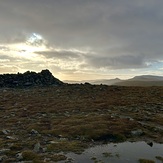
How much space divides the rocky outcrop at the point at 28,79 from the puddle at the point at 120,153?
81519mm

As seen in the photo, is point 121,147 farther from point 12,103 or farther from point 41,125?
point 12,103

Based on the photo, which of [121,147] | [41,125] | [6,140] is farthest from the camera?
[41,125]

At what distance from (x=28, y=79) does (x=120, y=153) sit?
290ft

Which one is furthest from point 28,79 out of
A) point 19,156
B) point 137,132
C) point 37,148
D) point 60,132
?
point 19,156

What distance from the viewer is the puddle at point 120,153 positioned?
2606cm

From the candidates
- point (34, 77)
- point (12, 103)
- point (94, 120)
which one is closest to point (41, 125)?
point (94, 120)

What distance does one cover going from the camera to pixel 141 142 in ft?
107

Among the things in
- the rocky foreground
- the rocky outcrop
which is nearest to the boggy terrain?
the rocky foreground

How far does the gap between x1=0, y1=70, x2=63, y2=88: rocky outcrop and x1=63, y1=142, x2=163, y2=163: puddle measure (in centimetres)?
8152

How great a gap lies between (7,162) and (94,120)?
2032 cm

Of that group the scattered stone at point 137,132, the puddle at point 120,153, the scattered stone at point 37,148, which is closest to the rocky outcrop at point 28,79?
the scattered stone at point 137,132

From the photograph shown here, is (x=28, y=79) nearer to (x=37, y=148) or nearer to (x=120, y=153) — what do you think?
(x=37, y=148)

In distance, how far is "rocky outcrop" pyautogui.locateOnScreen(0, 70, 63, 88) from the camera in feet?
357

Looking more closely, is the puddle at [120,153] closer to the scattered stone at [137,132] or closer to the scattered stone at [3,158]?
the scattered stone at [137,132]
